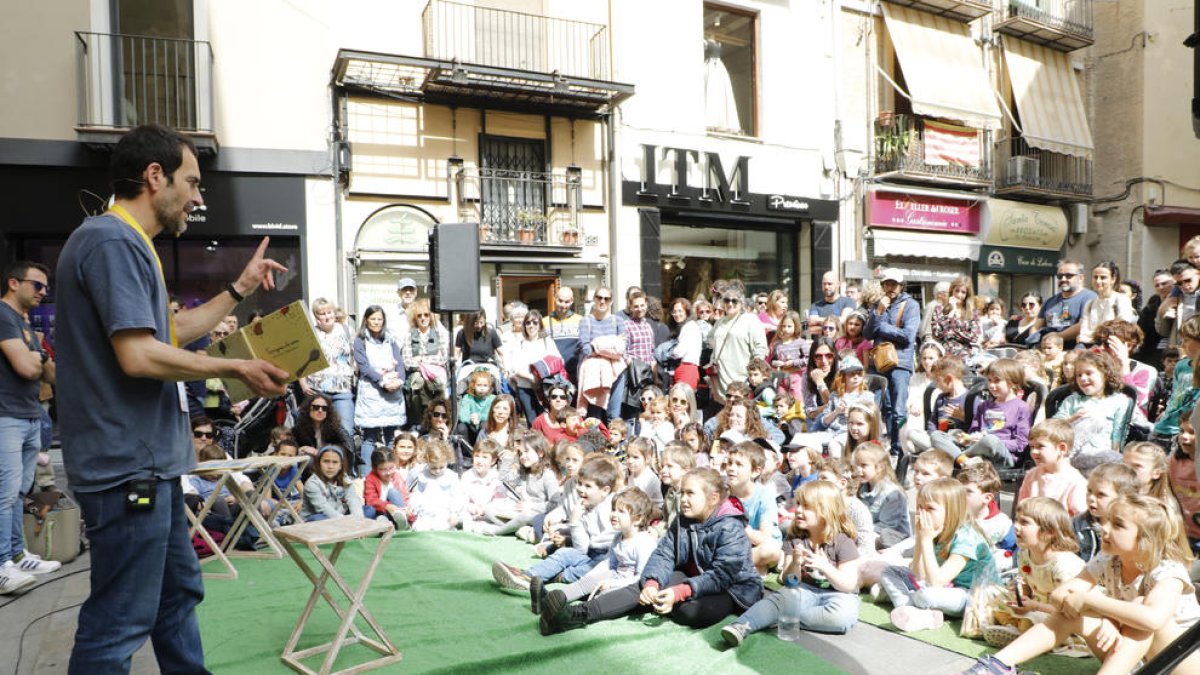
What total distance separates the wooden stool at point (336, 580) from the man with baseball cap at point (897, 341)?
5.34 metres

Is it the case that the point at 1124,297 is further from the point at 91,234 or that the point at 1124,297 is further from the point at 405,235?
the point at 405,235

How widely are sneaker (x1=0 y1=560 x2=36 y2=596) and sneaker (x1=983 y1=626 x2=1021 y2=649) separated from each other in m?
5.31

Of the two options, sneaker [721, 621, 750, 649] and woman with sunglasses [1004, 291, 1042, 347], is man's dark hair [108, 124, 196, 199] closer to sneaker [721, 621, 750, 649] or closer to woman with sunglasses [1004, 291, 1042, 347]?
sneaker [721, 621, 750, 649]

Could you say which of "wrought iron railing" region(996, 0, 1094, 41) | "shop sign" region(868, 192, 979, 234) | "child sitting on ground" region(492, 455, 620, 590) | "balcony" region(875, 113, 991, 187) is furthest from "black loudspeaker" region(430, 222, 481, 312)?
"wrought iron railing" region(996, 0, 1094, 41)

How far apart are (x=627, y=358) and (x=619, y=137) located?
19.0ft

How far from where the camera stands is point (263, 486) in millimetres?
5293

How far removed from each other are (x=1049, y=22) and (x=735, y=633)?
1793 centimetres

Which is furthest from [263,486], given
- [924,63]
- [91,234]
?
[924,63]

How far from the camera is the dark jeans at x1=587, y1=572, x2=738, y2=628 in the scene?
4.12 metres

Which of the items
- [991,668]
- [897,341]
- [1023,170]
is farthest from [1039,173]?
[991,668]

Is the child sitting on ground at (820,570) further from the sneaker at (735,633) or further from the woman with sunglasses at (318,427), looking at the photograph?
the woman with sunglasses at (318,427)

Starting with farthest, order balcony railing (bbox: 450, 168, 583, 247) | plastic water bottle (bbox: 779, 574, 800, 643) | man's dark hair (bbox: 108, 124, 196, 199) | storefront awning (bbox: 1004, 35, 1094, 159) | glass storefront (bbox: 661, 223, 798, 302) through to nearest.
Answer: storefront awning (bbox: 1004, 35, 1094, 159) → glass storefront (bbox: 661, 223, 798, 302) → balcony railing (bbox: 450, 168, 583, 247) → plastic water bottle (bbox: 779, 574, 800, 643) → man's dark hair (bbox: 108, 124, 196, 199)

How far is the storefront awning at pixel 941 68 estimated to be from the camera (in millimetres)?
15359

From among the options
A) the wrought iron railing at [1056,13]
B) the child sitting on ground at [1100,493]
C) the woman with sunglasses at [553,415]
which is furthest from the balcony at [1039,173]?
the child sitting on ground at [1100,493]
